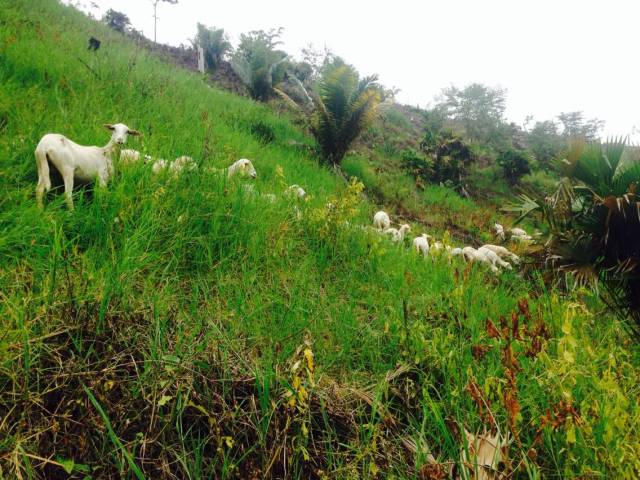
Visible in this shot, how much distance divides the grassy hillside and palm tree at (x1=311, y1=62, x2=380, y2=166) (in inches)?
207

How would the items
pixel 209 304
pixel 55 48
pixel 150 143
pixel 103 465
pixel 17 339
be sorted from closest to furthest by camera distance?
pixel 103 465, pixel 17 339, pixel 209 304, pixel 150 143, pixel 55 48

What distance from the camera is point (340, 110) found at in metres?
7.75

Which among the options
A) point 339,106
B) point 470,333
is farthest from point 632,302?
point 339,106

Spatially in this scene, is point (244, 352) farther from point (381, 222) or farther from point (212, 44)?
point (212, 44)

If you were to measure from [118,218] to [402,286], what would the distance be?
198cm

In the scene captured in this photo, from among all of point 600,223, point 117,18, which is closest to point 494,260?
point 600,223

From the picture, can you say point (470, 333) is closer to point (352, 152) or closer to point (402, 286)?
point (402, 286)

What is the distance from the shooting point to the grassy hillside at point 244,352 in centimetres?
104

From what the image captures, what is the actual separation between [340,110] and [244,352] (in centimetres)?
735

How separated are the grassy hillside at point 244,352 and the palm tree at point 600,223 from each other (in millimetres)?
439

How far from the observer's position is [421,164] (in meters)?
9.95

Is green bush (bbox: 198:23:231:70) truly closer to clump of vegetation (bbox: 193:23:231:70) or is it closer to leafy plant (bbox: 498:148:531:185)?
clump of vegetation (bbox: 193:23:231:70)

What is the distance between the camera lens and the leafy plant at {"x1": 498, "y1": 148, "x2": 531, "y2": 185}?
A: 11828 millimetres

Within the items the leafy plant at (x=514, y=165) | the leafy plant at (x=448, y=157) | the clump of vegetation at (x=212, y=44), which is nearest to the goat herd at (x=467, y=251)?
the leafy plant at (x=448, y=157)
